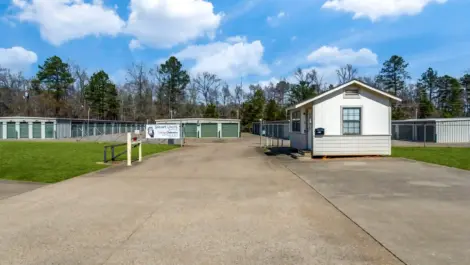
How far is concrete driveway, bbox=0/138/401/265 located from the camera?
4242mm

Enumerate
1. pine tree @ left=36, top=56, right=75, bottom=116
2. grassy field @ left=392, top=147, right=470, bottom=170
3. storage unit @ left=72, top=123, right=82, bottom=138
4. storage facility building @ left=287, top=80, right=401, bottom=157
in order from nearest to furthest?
grassy field @ left=392, top=147, right=470, bottom=170 → storage facility building @ left=287, top=80, right=401, bottom=157 → storage unit @ left=72, top=123, right=82, bottom=138 → pine tree @ left=36, top=56, right=75, bottom=116

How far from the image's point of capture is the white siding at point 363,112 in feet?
56.2

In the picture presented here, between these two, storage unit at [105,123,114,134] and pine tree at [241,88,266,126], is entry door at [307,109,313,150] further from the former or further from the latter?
pine tree at [241,88,266,126]

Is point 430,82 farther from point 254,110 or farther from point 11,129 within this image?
point 11,129

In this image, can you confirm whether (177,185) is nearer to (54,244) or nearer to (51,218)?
(51,218)

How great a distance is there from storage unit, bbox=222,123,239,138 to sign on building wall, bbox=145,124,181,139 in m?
18.7

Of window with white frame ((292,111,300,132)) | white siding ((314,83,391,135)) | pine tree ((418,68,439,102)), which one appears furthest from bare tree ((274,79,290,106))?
white siding ((314,83,391,135))

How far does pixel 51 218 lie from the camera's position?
242 inches

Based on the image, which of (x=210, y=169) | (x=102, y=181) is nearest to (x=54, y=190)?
(x=102, y=181)

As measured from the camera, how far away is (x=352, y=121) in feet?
56.8

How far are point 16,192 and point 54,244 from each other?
4.97 meters

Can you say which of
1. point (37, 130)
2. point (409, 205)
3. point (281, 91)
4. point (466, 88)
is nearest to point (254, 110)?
point (281, 91)

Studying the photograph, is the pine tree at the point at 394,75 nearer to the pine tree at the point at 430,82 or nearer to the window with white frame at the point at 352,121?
the pine tree at the point at 430,82

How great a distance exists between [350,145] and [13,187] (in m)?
14.3
